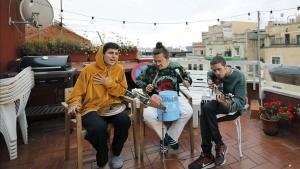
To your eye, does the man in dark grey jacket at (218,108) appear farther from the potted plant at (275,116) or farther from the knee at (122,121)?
the potted plant at (275,116)

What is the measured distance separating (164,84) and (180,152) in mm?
722

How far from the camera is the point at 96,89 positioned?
2.00 metres

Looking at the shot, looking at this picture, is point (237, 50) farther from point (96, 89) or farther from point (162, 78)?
point (96, 89)

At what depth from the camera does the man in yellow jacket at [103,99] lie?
1836 millimetres

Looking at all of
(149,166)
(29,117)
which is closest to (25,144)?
(29,117)

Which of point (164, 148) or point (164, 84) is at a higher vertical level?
point (164, 84)

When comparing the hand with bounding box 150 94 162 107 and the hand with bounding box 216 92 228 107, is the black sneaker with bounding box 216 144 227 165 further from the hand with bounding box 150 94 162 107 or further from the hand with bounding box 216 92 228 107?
the hand with bounding box 150 94 162 107

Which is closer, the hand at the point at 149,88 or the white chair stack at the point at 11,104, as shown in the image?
the white chair stack at the point at 11,104

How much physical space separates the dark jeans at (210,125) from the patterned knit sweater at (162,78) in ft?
1.41

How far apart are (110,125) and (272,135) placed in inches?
75.3

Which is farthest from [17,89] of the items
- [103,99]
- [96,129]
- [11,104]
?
[96,129]

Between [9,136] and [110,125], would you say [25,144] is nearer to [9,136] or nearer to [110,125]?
[9,136]

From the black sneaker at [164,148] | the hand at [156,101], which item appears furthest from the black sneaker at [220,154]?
the hand at [156,101]

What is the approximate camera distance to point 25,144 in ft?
8.52
